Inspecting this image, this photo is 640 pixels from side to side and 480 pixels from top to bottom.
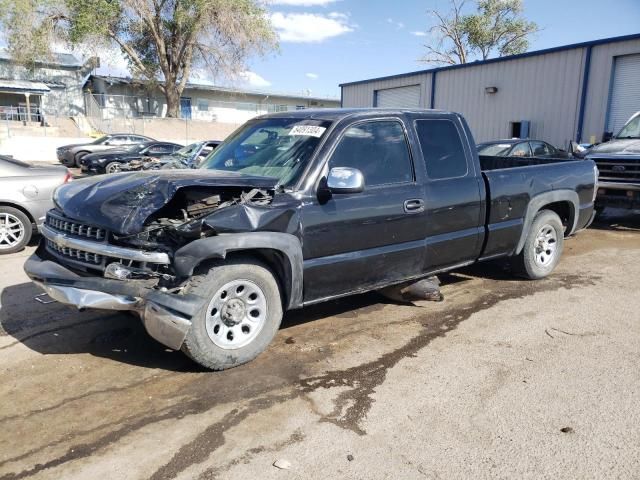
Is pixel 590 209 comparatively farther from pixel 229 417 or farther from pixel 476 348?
pixel 229 417

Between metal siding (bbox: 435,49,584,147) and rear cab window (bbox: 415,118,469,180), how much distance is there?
51.3 feet

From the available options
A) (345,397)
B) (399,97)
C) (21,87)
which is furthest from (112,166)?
(21,87)

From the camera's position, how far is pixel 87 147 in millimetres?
23453

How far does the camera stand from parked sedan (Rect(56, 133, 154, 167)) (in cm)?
2306

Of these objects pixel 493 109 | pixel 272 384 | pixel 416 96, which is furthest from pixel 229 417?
pixel 416 96

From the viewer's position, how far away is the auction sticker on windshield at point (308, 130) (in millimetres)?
4246

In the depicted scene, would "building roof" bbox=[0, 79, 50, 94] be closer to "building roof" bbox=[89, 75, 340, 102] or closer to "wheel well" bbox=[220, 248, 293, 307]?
"building roof" bbox=[89, 75, 340, 102]

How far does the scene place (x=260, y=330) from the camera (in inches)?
152

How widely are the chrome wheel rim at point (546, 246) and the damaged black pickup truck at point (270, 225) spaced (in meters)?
1.06

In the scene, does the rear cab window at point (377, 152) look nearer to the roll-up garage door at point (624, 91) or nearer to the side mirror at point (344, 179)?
the side mirror at point (344, 179)

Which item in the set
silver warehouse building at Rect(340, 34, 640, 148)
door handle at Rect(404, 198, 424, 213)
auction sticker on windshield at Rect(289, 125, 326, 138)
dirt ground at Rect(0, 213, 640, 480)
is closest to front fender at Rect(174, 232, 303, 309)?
dirt ground at Rect(0, 213, 640, 480)

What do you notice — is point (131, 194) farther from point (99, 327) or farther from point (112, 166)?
point (112, 166)

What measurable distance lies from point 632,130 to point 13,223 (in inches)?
450

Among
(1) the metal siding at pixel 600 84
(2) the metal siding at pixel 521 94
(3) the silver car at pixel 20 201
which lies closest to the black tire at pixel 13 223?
(3) the silver car at pixel 20 201
